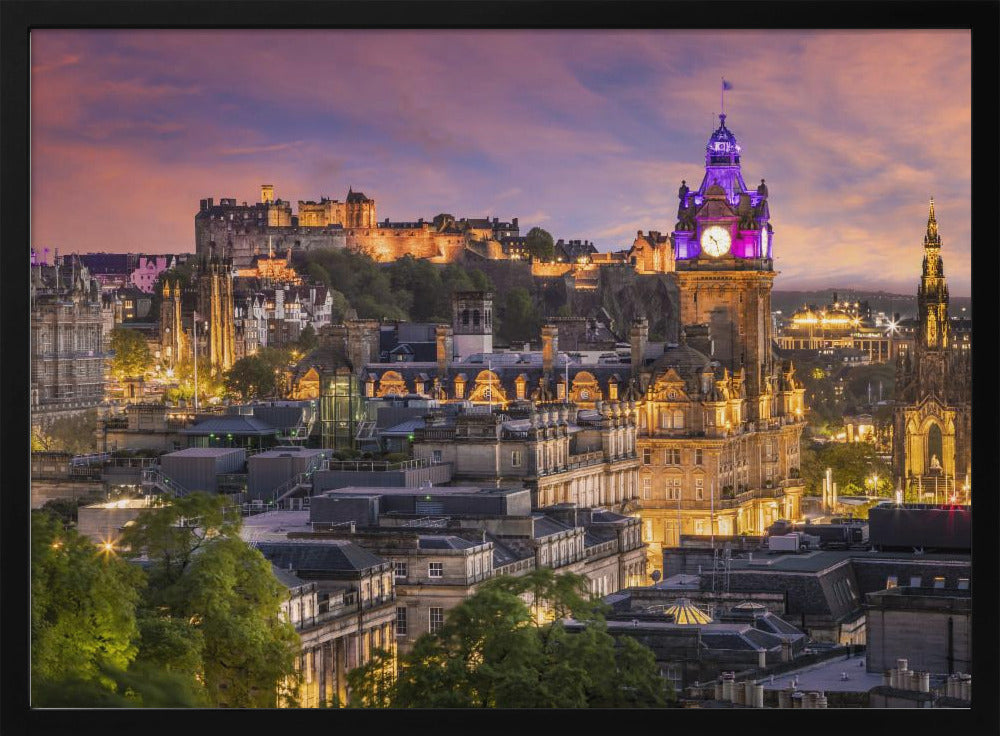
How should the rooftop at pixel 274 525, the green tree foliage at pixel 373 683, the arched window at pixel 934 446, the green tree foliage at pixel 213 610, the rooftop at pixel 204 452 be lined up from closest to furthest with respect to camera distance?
the green tree foliage at pixel 373 683
the green tree foliage at pixel 213 610
the rooftop at pixel 274 525
the rooftop at pixel 204 452
the arched window at pixel 934 446

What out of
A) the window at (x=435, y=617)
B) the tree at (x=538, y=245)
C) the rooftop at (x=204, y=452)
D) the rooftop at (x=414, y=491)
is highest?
the tree at (x=538, y=245)

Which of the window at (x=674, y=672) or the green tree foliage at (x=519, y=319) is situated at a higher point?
the green tree foliage at (x=519, y=319)

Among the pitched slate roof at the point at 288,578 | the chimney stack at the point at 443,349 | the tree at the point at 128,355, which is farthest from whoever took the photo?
the tree at the point at 128,355

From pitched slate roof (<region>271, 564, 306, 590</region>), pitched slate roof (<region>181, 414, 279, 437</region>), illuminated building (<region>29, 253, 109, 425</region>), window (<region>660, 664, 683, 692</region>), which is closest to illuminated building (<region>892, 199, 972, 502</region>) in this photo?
pitched slate roof (<region>181, 414, 279, 437</region>)

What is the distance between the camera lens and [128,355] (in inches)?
3376

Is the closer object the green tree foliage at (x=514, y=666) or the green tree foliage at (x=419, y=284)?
the green tree foliage at (x=514, y=666)

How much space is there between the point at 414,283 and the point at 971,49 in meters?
99.5

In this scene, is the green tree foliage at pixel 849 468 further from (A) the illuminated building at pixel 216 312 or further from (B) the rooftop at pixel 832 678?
(B) the rooftop at pixel 832 678

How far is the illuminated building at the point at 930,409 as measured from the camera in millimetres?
65000

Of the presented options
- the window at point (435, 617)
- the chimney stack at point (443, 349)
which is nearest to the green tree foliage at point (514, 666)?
the window at point (435, 617)

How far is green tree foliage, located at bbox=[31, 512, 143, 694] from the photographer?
1775cm

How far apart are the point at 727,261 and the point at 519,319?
21.9 meters

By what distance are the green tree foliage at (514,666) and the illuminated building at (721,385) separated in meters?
45.7

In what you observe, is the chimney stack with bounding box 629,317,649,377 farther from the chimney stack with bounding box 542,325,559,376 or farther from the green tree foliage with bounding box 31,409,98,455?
the green tree foliage with bounding box 31,409,98,455
